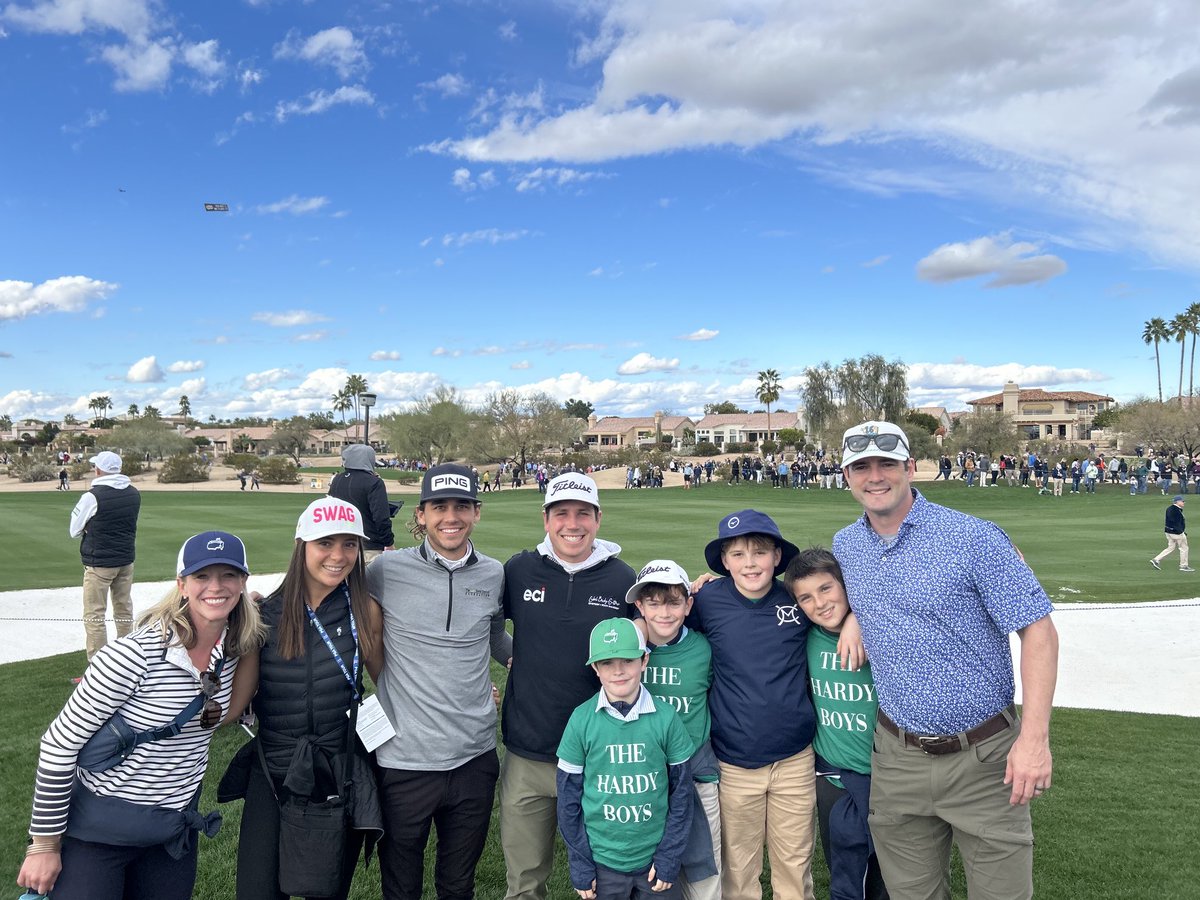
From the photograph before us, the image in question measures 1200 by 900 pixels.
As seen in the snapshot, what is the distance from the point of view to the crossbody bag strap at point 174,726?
2797mm

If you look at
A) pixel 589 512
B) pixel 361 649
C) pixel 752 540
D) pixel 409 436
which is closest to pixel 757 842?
pixel 752 540

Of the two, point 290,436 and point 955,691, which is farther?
point 290,436

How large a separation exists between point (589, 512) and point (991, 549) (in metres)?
1.69

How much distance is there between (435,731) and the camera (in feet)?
11.2

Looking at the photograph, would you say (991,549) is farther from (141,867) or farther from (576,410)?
(576,410)

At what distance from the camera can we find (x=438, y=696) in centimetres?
345

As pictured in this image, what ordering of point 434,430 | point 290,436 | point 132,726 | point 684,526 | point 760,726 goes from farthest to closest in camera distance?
point 290,436, point 434,430, point 684,526, point 760,726, point 132,726

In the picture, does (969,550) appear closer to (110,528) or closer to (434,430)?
(110,528)

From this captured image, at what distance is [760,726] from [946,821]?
2.59 ft

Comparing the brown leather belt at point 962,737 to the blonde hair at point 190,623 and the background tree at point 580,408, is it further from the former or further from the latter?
the background tree at point 580,408

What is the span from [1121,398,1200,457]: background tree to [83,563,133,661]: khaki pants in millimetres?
57683

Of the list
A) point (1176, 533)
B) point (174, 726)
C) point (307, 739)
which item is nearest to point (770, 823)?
point (307, 739)

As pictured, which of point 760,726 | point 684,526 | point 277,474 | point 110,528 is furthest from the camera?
point 277,474

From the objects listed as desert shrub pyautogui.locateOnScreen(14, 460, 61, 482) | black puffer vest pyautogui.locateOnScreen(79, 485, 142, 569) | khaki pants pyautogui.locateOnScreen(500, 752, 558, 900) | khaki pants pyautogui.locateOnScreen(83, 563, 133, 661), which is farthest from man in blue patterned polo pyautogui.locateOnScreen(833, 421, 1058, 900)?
desert shrub pyautogui.locateOnScreen(14, 460, 61, 482)
